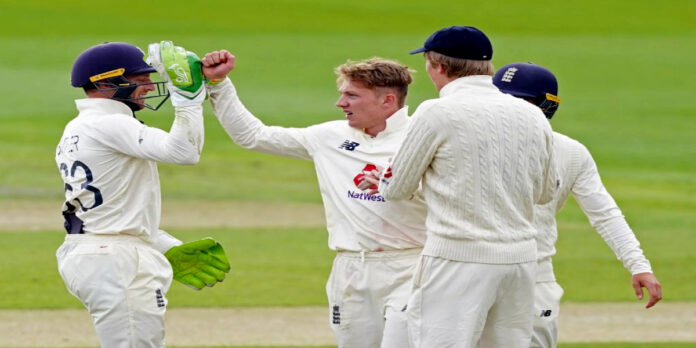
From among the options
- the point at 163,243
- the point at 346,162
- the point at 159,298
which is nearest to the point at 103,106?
the point at 163,243

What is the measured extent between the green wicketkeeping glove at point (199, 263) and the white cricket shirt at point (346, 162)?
1.71 feet

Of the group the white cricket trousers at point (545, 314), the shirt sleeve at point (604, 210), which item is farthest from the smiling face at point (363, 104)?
the white cricket trousers at point (545, 314)

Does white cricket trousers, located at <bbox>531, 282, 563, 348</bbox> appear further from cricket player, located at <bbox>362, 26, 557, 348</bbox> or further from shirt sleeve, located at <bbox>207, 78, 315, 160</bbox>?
shirt sleeve, located at <bbox>207, 78, 315, 160</bbox>

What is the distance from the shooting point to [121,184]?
207 inches

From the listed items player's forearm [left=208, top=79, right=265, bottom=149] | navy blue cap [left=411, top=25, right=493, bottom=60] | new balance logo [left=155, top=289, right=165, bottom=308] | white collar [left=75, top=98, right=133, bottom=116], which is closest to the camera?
navy blue cap [left=411, top=25, right=493, bottom=60]

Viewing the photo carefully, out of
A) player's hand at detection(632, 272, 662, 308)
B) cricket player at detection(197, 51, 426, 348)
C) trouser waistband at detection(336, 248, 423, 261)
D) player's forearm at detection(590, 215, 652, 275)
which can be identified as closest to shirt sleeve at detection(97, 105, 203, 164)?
cricket player at detection(197, 51, 426, 348)

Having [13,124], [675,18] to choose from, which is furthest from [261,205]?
[675,18]

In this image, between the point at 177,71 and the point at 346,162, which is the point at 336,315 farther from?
the point at 177,71

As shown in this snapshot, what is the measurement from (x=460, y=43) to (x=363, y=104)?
95 cm

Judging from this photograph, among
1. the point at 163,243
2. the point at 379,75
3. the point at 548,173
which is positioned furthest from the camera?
the point at 163,243

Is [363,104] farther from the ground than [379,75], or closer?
closer

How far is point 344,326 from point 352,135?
2.89ft

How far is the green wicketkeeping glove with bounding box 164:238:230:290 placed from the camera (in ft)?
18.9

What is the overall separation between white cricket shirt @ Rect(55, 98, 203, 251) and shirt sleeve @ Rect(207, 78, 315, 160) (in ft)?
1.34
